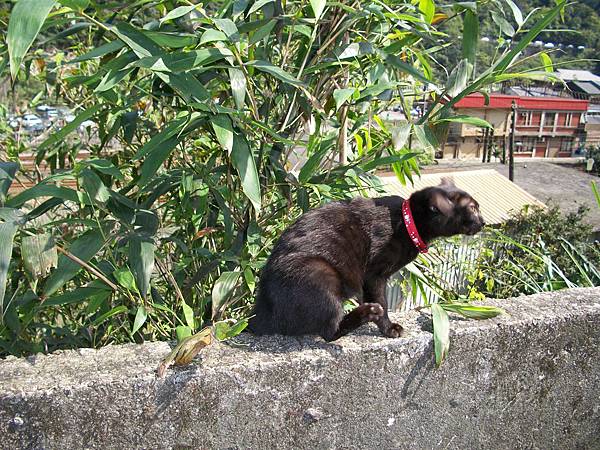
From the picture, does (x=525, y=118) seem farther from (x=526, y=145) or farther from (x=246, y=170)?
(x=246, y=170)

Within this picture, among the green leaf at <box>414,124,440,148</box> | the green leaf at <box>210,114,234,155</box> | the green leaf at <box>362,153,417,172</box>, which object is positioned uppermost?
the green leaf at <box>210,114,234,155</box>

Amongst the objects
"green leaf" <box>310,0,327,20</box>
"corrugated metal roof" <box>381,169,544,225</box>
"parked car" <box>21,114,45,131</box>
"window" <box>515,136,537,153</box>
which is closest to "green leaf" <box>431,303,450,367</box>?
"green leaf" <box>310,0,327,20</box>

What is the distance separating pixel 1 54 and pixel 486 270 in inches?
111

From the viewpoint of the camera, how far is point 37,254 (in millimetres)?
1348

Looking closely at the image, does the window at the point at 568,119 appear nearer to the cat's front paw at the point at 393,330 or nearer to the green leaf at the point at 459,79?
the green leaf at the point at 459,79

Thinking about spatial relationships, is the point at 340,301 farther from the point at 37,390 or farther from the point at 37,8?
the point at 37,8

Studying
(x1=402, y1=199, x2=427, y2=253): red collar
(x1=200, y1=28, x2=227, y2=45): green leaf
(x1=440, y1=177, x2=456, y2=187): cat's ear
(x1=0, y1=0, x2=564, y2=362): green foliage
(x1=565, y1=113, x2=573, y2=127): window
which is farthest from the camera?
(x1=565, y1=113, x2=573, y2=127): window

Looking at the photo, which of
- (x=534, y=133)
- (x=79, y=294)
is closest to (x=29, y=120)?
(x=79, y=294)

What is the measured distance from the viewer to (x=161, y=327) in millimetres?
1917

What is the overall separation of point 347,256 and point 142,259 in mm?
828

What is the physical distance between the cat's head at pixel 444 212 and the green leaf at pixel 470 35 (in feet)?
2.41

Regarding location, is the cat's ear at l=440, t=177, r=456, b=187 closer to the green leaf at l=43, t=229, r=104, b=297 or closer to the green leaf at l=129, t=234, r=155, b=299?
the green leaf at l=129, t=234, r=155, b=299

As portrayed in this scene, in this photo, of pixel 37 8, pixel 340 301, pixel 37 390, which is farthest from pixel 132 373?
pixel 37 8

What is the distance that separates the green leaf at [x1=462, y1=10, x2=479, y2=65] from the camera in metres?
1.74
